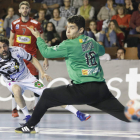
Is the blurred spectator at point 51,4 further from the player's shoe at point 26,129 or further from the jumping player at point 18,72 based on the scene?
the player's shoe at point 26,129

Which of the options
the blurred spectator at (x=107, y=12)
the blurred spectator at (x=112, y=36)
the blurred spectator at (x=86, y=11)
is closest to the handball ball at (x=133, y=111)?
the blurred spectator at (x=112, y=36)

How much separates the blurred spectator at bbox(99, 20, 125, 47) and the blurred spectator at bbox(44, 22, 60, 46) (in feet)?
4.65

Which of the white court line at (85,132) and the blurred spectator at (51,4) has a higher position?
the blurred spectator at (51,4)

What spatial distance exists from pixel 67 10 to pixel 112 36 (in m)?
2.52

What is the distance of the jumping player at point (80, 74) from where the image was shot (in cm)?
416

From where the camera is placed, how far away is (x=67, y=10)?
12.0 meters

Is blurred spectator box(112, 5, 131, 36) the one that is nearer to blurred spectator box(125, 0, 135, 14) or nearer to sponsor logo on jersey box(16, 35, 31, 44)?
blurred spectator box(125, 0, 135, 14)

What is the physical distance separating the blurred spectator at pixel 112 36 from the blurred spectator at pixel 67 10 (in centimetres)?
188

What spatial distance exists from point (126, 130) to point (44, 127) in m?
1.43

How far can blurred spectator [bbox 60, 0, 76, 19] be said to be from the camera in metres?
12.0

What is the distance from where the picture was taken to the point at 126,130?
5242mm

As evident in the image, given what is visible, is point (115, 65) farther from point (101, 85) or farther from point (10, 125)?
point (101, 85)

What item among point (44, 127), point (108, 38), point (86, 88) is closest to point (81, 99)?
point (86, 88)

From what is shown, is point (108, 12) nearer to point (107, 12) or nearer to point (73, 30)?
point (107, 12)
